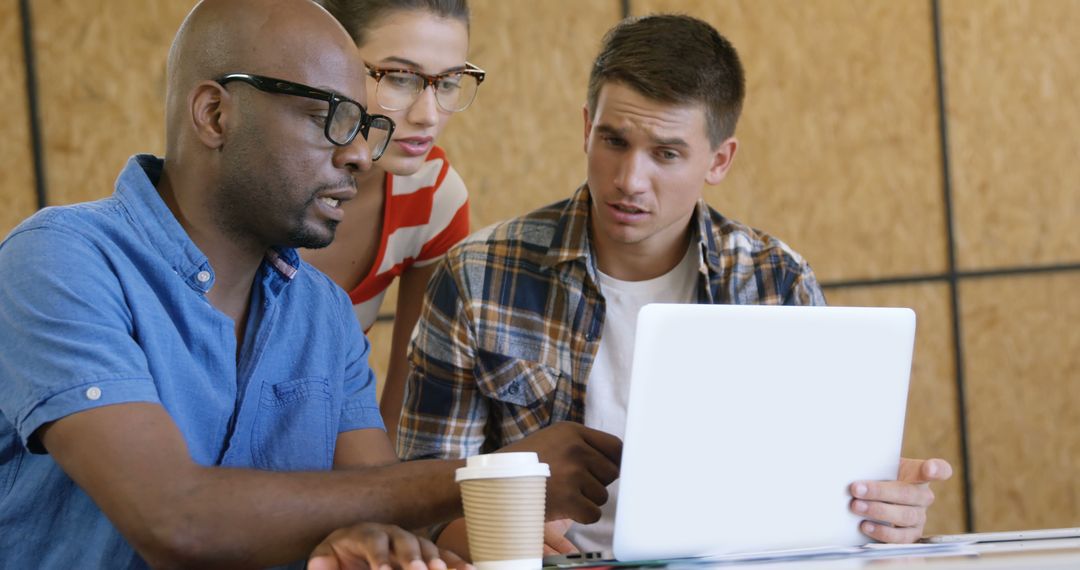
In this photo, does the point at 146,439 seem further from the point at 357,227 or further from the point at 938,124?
the point at 938,124

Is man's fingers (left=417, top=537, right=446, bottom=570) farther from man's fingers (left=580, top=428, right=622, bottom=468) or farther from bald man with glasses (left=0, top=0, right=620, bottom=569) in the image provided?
man's fingers (left=580, top=428, right=622, bottom=468)

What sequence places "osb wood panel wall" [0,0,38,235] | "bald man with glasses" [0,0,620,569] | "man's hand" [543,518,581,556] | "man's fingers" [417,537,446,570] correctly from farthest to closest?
1. "osb wood panel wall" [0,0,38,235]
2. "man's hand" [543,518,581,556]
3. "bald man with glasses" [0,0,620,569]
4. "man's fingers" [417,537,446,570]

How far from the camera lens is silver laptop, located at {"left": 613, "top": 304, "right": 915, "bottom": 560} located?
1.02 meters

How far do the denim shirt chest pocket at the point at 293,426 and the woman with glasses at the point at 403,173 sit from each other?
0.63m

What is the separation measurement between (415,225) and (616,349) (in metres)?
0.51

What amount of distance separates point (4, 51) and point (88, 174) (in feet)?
1.16

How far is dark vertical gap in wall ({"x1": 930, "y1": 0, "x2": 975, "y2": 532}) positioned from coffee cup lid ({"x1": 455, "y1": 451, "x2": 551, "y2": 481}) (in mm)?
2585

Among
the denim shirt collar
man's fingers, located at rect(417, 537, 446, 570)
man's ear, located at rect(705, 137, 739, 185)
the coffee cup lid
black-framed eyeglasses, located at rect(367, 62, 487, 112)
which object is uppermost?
black-framed eyeglasses, located at rect(367, 62, 487, 112)

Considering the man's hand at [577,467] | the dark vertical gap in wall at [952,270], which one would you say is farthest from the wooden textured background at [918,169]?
the man's hand at [577,467]

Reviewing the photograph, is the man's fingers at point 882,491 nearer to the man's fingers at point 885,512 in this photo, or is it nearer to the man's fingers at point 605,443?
the man's fingers at point 885,512

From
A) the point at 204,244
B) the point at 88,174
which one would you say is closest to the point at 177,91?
the point at 204,244

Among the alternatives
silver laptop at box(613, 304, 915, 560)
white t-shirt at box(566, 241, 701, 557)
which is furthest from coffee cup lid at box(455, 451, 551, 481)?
white t-shirt at box(566, 241, 701, 557)

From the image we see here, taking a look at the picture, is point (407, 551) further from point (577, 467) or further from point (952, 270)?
point (952, 270)

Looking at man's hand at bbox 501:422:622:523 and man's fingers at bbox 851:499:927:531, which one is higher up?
man's hand at bbox 501:422:622:523
